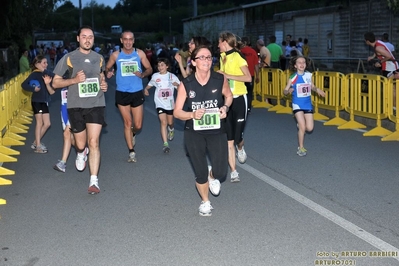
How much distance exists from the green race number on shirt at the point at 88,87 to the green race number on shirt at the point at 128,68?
6.40 ft

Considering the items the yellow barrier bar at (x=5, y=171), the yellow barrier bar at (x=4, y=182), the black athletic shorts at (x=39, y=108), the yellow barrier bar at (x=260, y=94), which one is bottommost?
the yellow barrier bar at (x=4, y=182)

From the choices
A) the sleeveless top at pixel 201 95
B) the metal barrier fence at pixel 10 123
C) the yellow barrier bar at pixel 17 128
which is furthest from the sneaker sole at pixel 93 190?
the yellow barrier bar at pixel 17 128

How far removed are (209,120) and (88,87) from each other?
2151mm

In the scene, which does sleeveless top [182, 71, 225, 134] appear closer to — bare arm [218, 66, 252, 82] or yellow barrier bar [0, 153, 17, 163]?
bare arm [218, 66, 252, 82]

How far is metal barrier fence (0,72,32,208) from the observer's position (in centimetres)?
1168

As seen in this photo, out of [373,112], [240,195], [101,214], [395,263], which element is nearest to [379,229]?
[395,263]

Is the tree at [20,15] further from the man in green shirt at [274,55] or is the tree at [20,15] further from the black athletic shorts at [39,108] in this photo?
the black athletic shorts at [39,108]

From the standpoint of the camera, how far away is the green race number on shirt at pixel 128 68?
10883 millimetres

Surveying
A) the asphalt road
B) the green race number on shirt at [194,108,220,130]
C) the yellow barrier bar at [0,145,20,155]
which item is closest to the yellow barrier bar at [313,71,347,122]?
the asphalt road

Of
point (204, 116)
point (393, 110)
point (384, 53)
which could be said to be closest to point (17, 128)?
point (393, 110)

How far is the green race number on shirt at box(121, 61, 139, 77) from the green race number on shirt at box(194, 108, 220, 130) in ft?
12.2

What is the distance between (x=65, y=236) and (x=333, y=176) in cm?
419

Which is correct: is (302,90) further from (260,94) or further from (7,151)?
(260,94)

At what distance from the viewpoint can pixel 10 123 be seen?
48.5 ft
